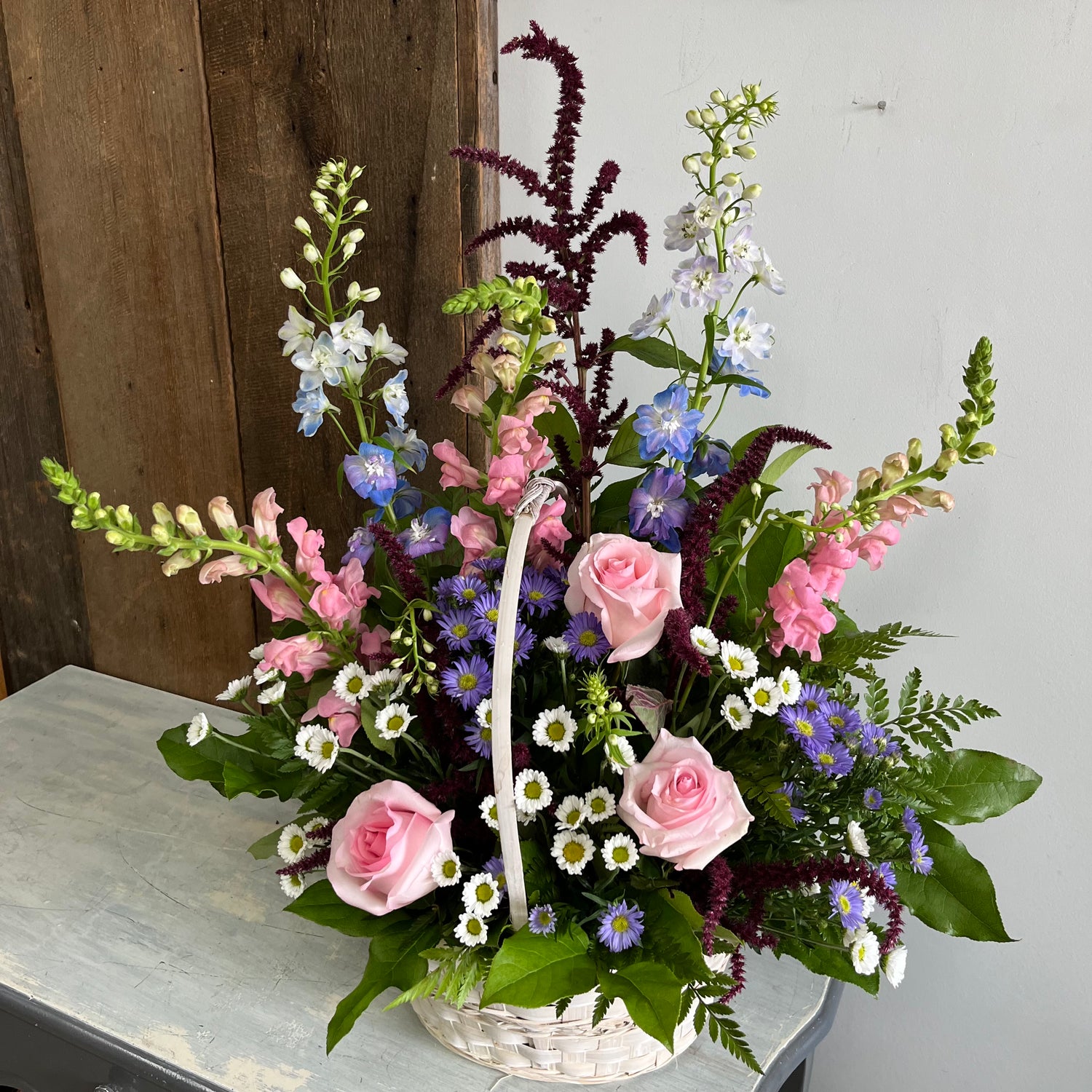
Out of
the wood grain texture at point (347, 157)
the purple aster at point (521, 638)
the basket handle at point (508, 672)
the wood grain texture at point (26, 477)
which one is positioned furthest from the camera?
the wood grain texture at point (26, 477)

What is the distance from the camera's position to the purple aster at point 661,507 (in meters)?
0.63

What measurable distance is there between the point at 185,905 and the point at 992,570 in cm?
81

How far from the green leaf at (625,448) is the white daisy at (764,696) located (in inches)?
7.6

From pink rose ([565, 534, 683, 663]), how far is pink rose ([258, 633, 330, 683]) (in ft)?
0.69

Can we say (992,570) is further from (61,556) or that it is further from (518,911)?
(61,556)

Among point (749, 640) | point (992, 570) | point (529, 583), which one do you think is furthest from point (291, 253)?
point (992, 570)

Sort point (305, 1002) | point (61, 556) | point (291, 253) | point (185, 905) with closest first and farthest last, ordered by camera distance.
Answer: point (305, 1002), point (185, 905), point (291, 253), point (61, 556)

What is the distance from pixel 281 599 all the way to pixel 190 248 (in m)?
0.61

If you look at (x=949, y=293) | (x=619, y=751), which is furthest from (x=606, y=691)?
(x=949, y=293)

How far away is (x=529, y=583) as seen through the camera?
2.14 ft

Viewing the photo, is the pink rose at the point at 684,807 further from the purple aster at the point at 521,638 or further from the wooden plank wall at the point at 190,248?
the wooden plank wall at the point at 190,248

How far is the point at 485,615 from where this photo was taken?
631 mm

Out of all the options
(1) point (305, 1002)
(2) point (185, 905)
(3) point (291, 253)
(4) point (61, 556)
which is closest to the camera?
(1) point (305, 1002)

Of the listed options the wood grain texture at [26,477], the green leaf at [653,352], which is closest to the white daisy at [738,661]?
the green leaf at [653,352]
